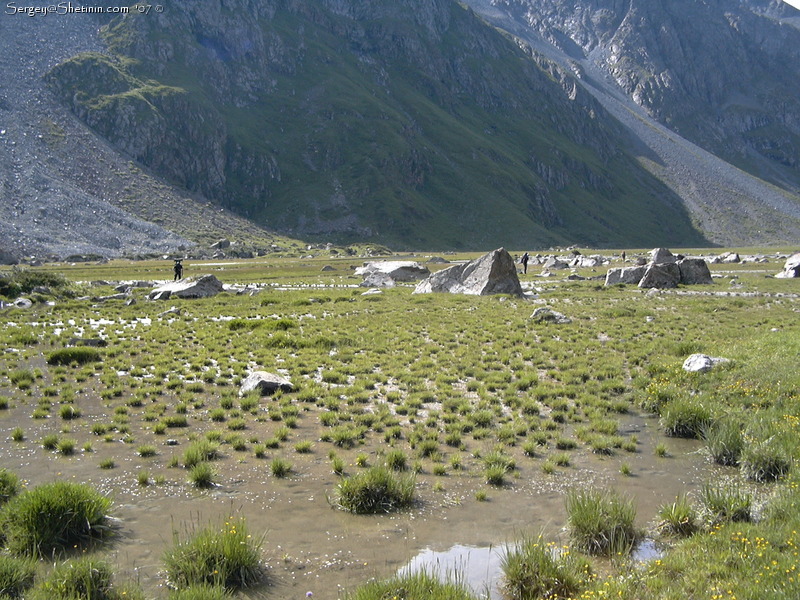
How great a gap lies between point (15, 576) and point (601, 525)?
8559 millimetres

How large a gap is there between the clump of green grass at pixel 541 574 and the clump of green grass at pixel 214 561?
12.0 feet

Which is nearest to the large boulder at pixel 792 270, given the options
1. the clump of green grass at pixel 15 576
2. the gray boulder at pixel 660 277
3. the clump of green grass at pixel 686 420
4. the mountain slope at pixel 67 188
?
the gray boulder at pixel 660 277

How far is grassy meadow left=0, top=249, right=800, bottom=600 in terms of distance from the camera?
8.27m

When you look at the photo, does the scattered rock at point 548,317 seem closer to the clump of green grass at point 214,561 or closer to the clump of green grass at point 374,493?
the clump of green grass at point 374,493

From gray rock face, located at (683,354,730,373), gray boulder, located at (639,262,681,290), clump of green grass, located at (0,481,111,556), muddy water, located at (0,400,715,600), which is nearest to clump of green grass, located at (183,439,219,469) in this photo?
muddy water, located at (0,400,715,600)

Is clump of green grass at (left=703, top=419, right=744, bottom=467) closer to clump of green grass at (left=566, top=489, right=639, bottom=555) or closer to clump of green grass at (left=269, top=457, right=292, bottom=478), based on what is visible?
clump of green grass at (left=566, top=489, right=639, bottom=555)

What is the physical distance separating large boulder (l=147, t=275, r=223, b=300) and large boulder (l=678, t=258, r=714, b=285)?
1697 inches

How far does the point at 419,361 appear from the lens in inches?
909

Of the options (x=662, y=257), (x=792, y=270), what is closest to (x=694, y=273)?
(x=662, y=257)

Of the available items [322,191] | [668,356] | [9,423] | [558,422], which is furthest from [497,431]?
[322,191]

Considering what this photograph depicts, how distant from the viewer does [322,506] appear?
431 inches

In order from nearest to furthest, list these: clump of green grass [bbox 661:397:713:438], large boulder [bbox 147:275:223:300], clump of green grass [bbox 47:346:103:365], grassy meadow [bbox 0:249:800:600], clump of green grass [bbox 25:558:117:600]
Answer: clump of green grass [bbox 25:558:117:600]
grassy meadow [bbox 0:249:800:600]
clump of green grass [bbox 661:397:713:438]
clump of green grass [bbox 47:346:103:365]
large boulder [bbox 147:275:223:300]

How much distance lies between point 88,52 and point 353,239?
10362cm

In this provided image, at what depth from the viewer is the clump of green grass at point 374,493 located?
10.8 meters
